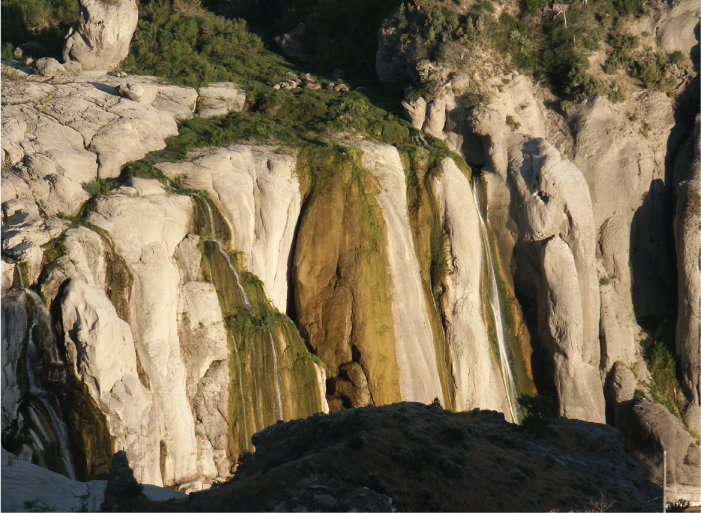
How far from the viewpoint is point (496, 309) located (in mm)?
29953

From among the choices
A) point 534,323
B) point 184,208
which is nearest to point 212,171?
point 184,208

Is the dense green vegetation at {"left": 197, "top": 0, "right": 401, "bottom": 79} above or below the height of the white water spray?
above

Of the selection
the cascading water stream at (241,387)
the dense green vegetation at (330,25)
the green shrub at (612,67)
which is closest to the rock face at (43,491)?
the cascading water stream at (241,387)

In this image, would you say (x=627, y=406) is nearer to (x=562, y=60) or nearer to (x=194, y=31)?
(x=562, y=60)

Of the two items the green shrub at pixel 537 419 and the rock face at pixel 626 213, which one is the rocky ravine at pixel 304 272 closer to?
the rock face at pixel 626 213

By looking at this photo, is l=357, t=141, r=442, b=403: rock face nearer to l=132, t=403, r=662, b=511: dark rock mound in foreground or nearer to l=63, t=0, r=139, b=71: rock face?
l=132, t=403, r=662, b=511: dark rock mound in foreground

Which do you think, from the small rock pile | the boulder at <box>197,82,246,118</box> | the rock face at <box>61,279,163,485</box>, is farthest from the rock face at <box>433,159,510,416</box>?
the rock face at <box>61,279,163,485</box>

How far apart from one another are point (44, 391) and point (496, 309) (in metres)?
19.1

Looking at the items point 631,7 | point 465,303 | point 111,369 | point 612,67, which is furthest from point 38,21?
point 631,7

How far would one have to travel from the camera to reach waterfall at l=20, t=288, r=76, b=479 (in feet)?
54.9

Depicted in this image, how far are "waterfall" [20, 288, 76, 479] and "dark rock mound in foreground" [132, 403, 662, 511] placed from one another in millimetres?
4983

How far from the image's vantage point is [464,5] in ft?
116

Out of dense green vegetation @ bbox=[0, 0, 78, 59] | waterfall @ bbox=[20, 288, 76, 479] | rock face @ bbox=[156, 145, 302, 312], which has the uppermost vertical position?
dense green vegetation @ bbox=[0, 0, 78, 59]

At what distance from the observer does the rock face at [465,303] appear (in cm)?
2738
